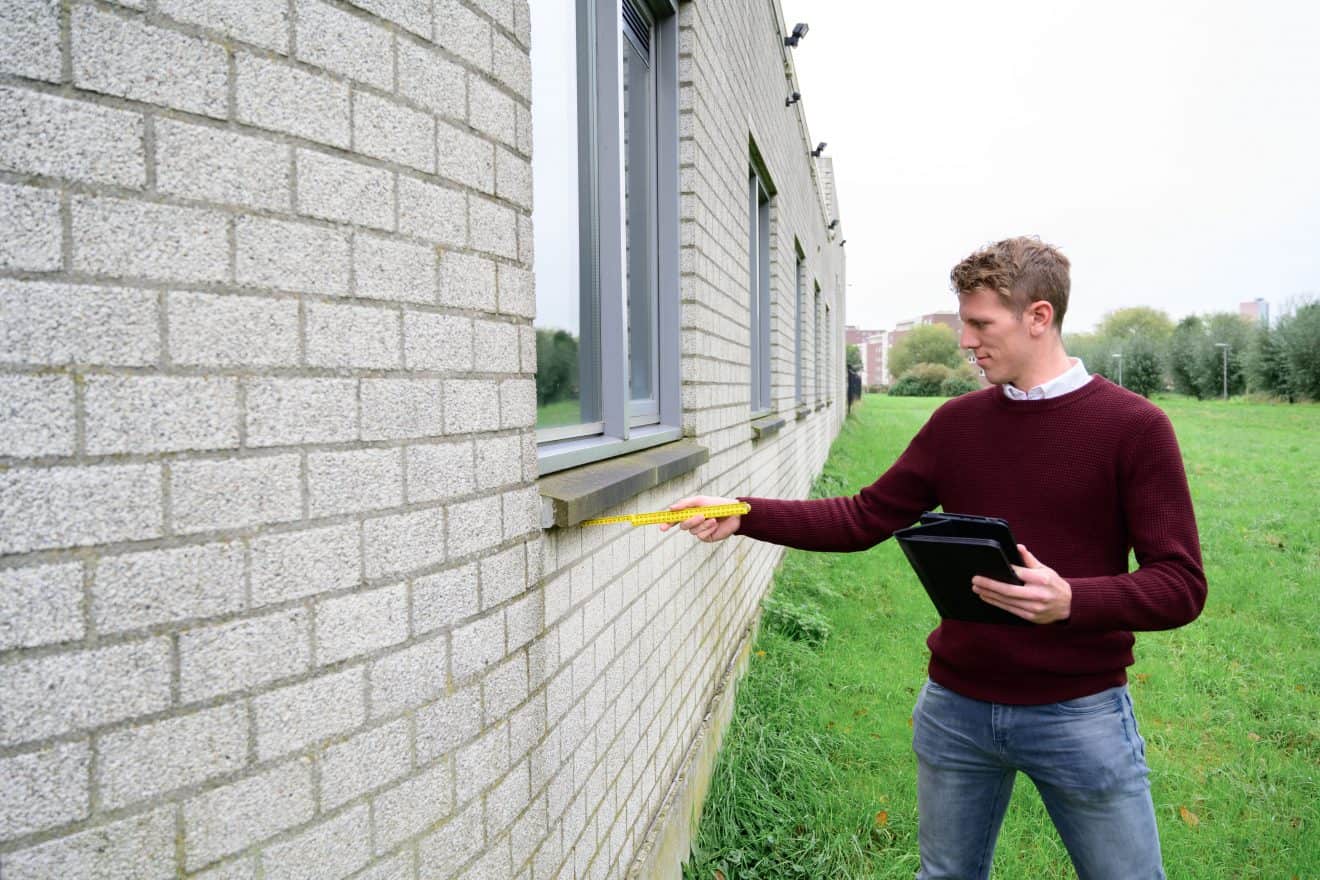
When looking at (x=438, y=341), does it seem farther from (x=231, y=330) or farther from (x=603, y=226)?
(x=603, y=226)

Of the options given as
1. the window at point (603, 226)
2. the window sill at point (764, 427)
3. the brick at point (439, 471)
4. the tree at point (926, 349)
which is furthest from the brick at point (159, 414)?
the tree at point (926, 349)

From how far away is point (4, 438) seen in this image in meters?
0.98

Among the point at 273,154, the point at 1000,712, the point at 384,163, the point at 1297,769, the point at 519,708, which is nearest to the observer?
the point at 273,154

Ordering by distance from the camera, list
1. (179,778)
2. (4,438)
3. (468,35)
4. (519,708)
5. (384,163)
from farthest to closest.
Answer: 1. (519,708)
2. (468,35)
3. (384,163)
4. (179,778)
5. (4,438)

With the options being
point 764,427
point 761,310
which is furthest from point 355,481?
point 761,310

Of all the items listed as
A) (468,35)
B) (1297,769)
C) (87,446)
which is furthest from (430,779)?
(1297,769)

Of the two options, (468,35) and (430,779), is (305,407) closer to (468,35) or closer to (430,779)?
(430,779)

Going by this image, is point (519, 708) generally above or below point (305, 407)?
below

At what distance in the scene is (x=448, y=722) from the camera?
5.14 feet

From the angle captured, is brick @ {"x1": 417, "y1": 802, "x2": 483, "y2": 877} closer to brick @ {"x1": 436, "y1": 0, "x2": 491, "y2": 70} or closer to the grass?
A: brick @ {"x1": 436, "y1": 0, "x2": 491, "y2": 70}

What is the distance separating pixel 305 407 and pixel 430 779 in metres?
0.71

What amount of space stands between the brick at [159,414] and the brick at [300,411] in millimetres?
31

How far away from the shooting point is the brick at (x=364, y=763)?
1318 mm

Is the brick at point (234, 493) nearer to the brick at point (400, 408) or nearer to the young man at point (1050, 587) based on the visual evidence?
the brick at point (400, 408)
